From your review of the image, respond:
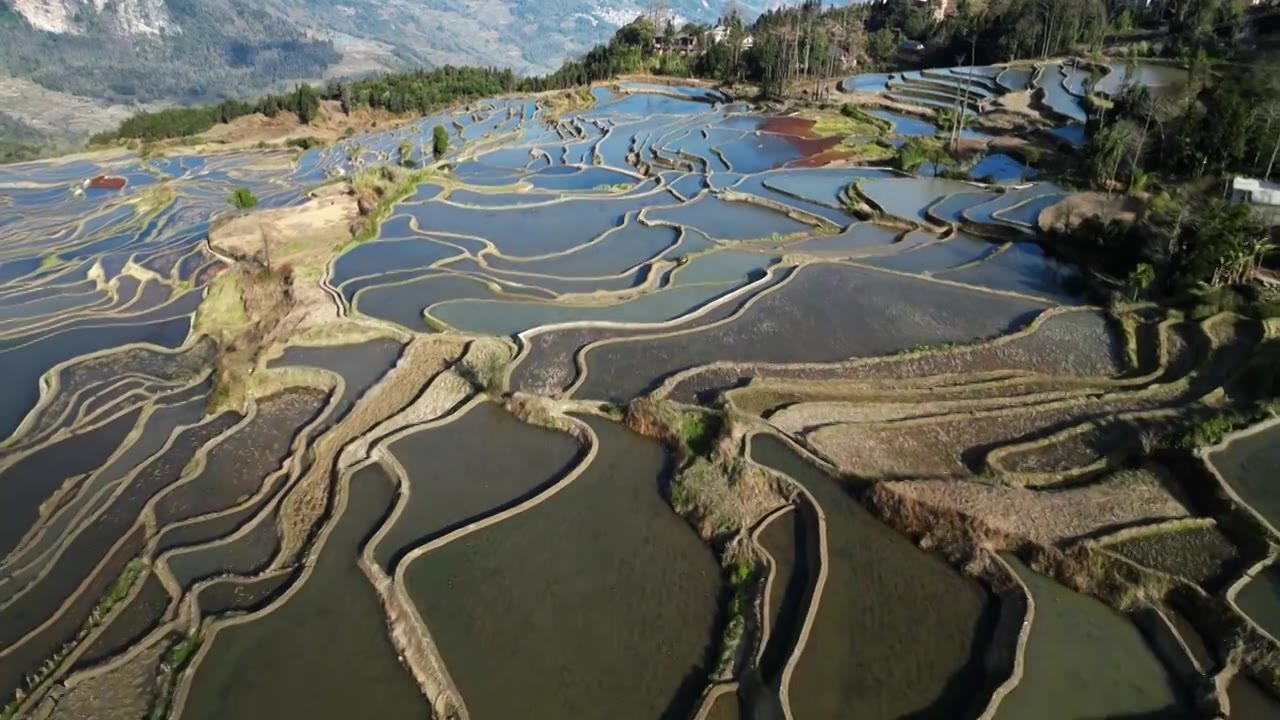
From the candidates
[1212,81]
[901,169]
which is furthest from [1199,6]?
[901,169]

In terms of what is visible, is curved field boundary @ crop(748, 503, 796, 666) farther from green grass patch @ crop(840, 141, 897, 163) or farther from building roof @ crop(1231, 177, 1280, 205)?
green grass patch @ crop(840, 141, 897, 163)

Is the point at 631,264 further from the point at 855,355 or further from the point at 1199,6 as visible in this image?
the point at 1199,6

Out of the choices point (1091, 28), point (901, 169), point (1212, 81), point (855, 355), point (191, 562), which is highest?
point (1091, 28)

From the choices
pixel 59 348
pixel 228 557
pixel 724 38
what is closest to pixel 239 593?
pixel 228 557

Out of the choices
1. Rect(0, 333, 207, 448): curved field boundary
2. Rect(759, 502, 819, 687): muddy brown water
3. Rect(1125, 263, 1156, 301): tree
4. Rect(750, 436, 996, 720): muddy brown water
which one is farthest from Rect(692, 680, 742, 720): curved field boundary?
Rect(1125, 263, 1156, 301): tree

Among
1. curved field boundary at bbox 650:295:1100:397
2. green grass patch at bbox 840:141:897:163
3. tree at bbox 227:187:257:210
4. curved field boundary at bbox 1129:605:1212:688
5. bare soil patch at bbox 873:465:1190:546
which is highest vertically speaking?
green grass patch at bbox 840:141:897:163

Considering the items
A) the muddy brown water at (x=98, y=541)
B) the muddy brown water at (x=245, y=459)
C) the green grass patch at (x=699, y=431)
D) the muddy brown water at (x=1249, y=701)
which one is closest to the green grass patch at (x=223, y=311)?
the muddy brown water at (x=245, y=459)

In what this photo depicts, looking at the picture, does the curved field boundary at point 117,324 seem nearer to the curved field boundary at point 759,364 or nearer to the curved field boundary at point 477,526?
the curved field boundary at point 759,364
